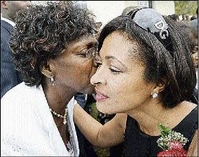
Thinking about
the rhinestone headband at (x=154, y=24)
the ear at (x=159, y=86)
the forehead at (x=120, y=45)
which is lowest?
the ear at (x=159, y=86)

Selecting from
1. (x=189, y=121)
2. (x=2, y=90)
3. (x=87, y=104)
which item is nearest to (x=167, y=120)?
(x=189, y=121)

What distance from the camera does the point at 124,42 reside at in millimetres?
1687

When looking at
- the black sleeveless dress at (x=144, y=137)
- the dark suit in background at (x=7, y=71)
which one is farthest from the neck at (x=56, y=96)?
the dark suit in background at (x=7, y=71)

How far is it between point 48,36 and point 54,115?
0.49 metres

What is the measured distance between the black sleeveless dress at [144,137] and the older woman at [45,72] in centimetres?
40

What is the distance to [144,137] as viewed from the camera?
1937 millimetres

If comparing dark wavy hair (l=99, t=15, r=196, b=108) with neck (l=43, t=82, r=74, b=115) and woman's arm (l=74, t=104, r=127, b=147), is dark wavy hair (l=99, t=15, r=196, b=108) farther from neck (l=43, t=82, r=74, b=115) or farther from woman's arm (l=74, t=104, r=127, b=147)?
neck (l=43, t=82, r=74, b=115)

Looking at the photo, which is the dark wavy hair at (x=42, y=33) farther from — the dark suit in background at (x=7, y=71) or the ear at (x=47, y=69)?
the dark suit in background at (x=7, y=71)

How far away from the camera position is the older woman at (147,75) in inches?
64.2

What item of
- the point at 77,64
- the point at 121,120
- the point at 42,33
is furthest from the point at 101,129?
the point at 42,33

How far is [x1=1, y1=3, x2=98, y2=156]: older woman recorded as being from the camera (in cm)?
223

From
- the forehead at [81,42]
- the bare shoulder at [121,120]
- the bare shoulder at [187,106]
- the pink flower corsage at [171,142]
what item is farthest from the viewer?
the forehead at [81,42]

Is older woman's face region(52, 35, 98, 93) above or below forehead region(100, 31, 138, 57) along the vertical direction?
below

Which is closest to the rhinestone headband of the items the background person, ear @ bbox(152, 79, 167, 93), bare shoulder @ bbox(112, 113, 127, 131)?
ear @ bbox(152, 79, 167, 93)
